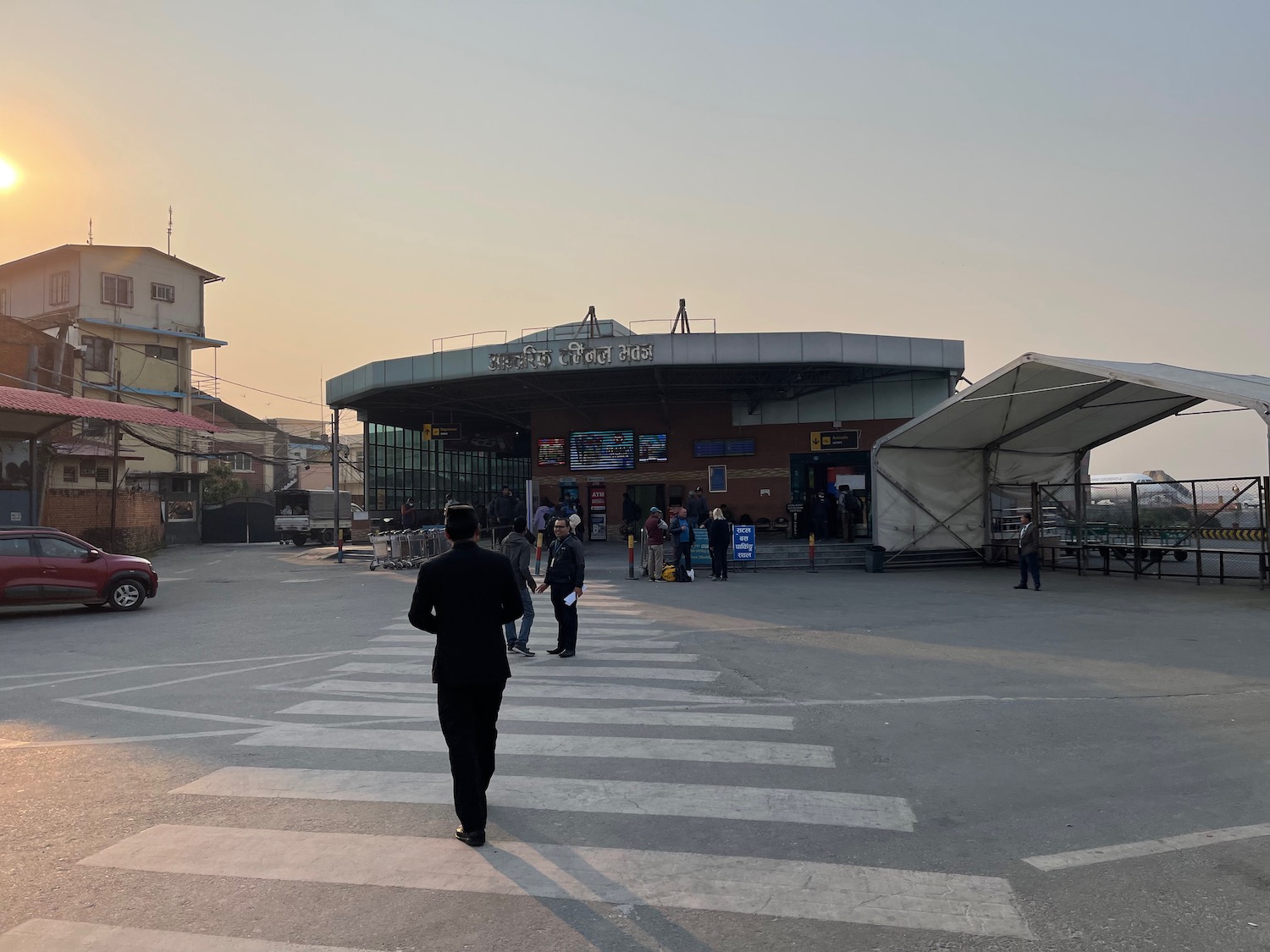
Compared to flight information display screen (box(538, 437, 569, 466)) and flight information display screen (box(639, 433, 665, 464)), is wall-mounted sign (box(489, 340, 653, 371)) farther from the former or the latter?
flight information display screen (box(538, 437, 569, 466))

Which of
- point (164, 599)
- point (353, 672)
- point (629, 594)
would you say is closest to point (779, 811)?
point (353, 672)

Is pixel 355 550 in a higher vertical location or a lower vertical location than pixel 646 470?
lower

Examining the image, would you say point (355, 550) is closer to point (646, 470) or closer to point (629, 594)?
point (646, 470)

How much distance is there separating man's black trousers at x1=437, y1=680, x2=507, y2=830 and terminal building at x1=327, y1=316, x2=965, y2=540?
2127 cm

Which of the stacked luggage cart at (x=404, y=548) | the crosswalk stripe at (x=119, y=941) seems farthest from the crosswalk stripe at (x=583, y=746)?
the stacked luggage cart at (x=404, y=548)

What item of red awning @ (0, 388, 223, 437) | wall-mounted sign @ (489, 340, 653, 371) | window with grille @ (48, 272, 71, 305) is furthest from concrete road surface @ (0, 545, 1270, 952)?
window with grille @ (48, 272, 71, 305)

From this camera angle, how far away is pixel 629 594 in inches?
708

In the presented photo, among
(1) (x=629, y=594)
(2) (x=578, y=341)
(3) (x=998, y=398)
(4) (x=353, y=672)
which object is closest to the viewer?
(4) (x=353, y=672)

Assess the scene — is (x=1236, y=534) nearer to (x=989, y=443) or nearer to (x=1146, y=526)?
(x=1146, y=526)

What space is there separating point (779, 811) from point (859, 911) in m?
1.33

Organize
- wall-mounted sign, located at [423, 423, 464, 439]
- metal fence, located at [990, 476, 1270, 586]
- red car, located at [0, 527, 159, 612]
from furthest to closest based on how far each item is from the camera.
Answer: wall-mounted sign, located at [423, 423, 464, 439] → metal fence, located at [990, 476, 1270, 586] → red car, located at [0, 527, 159, 612]

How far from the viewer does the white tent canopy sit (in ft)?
67.3

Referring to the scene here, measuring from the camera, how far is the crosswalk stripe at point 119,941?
3.74 meters

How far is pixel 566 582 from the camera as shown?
10.8 metres
